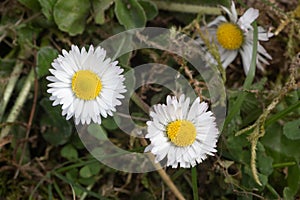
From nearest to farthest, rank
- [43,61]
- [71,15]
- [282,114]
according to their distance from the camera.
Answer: [282,114], [43,61], [71,15]

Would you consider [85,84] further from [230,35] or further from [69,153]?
[230,35]

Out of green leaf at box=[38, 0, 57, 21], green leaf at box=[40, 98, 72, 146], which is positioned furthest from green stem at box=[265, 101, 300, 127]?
green leaf at box=[38, 0, 57, 21]

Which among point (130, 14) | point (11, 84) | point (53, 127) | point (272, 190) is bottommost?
point (272, 190)

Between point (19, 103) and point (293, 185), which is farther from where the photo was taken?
point (19, 103)

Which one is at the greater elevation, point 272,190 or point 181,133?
point 181,133

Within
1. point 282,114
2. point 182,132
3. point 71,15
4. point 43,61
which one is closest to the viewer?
point 182,132

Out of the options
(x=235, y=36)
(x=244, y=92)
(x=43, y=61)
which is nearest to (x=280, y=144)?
(x=244, y=92)

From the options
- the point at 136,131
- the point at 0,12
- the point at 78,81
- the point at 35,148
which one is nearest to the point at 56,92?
the point at 78,81
